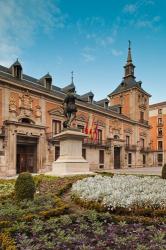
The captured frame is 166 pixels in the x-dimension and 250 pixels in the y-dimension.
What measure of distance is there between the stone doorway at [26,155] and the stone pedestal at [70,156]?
12896 mm

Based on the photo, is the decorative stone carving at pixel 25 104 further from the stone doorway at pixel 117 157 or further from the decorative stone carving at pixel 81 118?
the stone doorway at pixel 117 157

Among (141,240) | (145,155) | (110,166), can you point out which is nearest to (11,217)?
(141,240)

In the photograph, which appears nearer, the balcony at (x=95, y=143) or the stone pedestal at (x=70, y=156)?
the stone pedestal at (x=70, y=156)

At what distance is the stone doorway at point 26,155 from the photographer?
28000mm

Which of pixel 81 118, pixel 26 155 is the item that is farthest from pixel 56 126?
pixel 26 155

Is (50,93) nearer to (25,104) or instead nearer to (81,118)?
(25,104)

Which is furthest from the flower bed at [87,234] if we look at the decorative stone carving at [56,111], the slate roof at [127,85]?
the slate roof at [127,85]

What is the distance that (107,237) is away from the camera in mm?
4547

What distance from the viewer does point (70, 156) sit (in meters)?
15.5

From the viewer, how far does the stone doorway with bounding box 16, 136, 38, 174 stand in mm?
28000

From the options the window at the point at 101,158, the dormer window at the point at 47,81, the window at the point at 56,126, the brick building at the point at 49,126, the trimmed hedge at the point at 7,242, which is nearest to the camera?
the trimmed hedge at the point at 7,242

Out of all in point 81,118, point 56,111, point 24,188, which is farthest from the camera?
point 81,118

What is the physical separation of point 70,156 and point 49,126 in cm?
1651

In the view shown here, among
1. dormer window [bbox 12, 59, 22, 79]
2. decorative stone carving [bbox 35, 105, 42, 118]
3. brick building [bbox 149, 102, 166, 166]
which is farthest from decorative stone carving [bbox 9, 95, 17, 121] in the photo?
brick building [bbox 149, 102, 166, 166]
